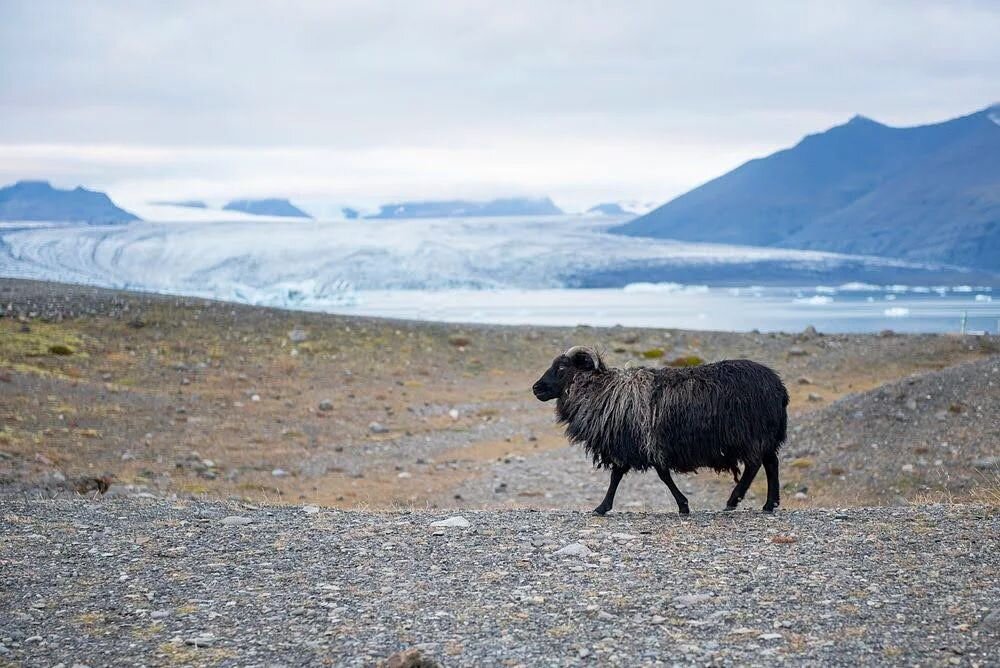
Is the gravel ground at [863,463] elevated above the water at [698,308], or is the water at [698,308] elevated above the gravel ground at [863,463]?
the water at [698,308]

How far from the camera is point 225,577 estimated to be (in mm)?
6012

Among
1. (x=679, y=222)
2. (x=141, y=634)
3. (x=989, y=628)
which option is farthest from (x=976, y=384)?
(x=679, y=222)

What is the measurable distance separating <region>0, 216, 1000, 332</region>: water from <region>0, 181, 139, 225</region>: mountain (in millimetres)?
40427

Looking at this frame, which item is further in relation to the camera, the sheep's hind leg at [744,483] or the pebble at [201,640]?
the sheep's hind leg at [744,483]

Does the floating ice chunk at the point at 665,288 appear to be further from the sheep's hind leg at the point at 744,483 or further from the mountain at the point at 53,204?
the mountain at the point at 53,204

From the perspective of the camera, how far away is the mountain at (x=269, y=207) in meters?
117

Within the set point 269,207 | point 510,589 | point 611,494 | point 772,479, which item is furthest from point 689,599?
point 269,207

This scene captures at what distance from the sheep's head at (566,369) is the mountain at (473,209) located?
117320 mm

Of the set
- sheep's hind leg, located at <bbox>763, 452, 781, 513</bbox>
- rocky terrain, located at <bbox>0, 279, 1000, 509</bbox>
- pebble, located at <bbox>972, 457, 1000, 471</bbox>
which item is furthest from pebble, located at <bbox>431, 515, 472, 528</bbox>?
pebble, located at <bbox>972, 457, 1000, 471</bbox>

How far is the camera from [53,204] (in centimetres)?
10881

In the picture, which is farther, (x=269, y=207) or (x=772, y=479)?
(x=269, y=207)

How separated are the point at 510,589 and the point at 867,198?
142157 mm

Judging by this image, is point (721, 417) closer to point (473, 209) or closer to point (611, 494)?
point (611, 494)

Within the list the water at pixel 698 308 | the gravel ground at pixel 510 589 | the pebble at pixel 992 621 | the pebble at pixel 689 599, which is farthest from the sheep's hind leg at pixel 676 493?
A: the water at pixel 698 308
